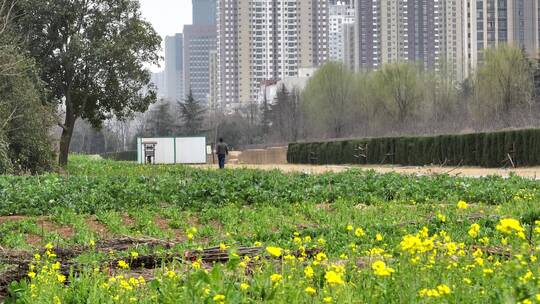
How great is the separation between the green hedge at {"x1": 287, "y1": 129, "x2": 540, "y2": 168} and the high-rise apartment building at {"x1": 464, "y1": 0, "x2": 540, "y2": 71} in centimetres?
5392

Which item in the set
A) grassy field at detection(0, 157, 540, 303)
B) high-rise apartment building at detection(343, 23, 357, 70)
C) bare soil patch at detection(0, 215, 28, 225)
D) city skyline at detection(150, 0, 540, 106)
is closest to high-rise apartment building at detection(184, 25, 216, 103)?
city skyline at detection(150, 0, 540, 106)

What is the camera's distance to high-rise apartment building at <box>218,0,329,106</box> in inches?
4835

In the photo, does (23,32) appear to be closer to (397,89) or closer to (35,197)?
(35,197)

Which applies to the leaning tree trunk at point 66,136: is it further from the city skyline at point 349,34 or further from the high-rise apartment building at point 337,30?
the high-rise apartment building at point 337,30

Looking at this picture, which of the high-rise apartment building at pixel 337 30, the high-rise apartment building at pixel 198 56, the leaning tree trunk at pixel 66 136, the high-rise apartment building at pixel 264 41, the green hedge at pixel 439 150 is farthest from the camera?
the high-rise apartment building at pixel 198 56

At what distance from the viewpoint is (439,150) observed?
122ft

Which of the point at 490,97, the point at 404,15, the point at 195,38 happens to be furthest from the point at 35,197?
the point at 195,38

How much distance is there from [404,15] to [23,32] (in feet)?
282

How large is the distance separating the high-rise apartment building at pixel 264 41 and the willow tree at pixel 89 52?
285 ft

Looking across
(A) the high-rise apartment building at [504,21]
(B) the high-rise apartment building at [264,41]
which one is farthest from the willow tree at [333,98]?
(B) the high-rise apartment building at [264,41]

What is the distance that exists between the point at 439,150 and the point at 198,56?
499ft

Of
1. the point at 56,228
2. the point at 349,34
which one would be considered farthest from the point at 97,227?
the point at 349,34

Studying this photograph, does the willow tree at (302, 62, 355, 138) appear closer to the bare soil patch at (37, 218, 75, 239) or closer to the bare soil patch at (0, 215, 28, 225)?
the bare soil patch at (0, 215, 28, 225)

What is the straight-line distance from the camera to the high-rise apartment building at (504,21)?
95.2 metres
